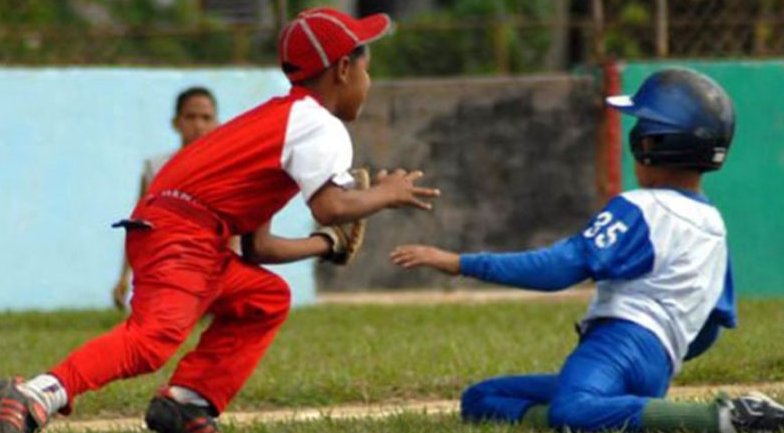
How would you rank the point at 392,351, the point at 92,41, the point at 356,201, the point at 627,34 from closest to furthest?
the point at 356,201 → the point at 392,351 → the point at 92,41 → the point at 627,34

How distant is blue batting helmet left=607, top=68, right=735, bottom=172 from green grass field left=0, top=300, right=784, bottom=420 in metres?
1.12

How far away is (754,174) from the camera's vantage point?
15.1 meters

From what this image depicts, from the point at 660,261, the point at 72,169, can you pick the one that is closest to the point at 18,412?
the point at 660,261

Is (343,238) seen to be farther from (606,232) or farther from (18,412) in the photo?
(18,412)

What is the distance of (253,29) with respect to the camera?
15.1 metres

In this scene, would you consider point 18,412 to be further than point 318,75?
No

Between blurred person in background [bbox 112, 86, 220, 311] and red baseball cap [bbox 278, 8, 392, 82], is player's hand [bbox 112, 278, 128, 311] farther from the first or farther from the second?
red baseball cap [bbox 278, 8, 392, 82]

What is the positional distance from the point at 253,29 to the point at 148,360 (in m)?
8.46

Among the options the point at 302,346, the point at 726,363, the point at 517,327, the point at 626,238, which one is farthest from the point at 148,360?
the point at 517,327

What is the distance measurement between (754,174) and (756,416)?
324 inches

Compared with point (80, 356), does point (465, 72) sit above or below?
below

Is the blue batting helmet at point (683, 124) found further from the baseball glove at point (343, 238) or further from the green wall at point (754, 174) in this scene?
the green wall at point (754, 174)

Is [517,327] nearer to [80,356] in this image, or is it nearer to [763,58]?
[763,58]

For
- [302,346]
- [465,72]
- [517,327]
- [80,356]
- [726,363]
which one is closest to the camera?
[80,356]
